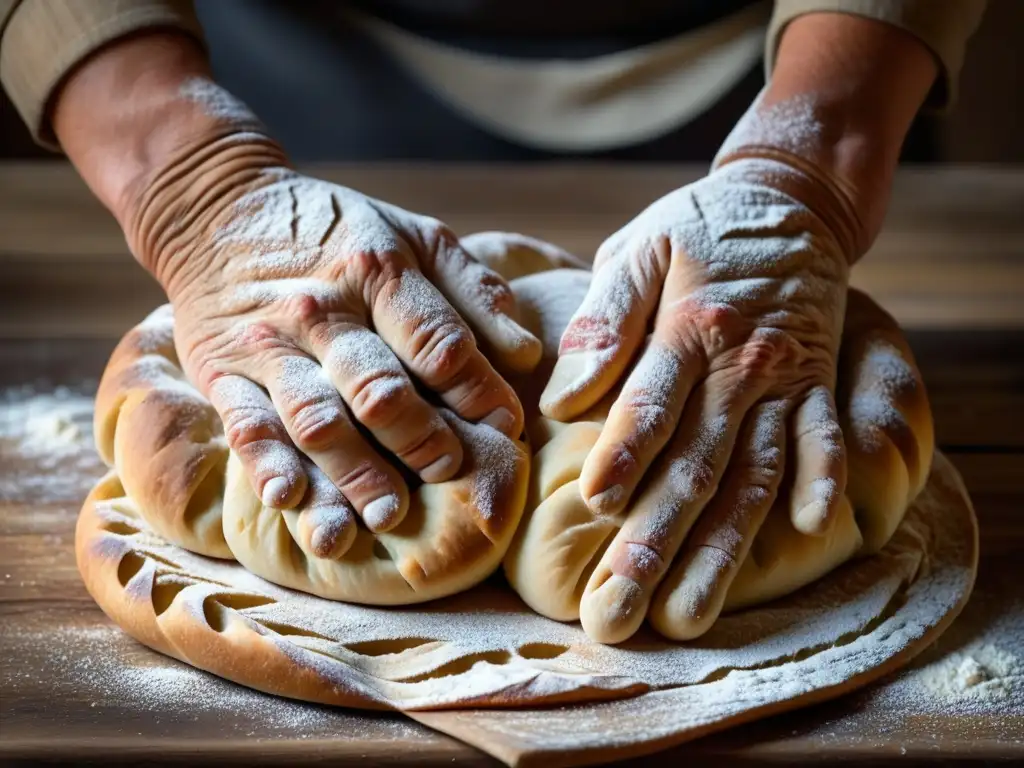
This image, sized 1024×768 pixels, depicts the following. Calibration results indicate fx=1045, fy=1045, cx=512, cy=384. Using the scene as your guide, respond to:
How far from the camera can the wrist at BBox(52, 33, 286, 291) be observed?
4.27 feet

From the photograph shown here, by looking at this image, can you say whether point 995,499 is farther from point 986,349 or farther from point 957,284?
point 957,284

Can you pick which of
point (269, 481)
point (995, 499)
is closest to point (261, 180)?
point (269, 481)

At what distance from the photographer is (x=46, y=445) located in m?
1.57

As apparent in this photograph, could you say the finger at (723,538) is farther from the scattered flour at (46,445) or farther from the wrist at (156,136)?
the scattered flour at (46,445)

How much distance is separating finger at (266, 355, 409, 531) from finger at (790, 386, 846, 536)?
0.41 metres

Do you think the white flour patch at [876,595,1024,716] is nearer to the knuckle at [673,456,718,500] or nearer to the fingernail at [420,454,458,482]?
the knuckle at [673,456,718,500]

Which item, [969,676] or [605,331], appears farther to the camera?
[605,331]

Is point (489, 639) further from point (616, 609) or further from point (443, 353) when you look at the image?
point (443, 353)

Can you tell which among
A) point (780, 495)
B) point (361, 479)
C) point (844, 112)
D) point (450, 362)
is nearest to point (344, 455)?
point (361, 479)

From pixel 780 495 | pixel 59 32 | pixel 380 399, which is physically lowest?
pixel 780 495

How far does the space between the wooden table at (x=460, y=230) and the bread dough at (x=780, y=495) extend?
141 millimetres

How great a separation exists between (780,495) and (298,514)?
20.3 inches

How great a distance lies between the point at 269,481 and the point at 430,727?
30 cm

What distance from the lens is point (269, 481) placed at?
1.08 m
